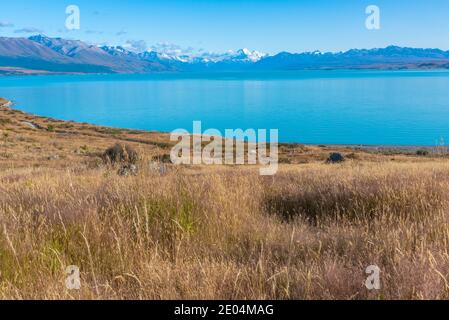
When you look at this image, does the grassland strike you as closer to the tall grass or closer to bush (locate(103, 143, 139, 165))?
the tall grass

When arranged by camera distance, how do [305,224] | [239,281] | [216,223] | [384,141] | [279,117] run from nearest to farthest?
1. [239,281]
2. [216,223]
3. [305,224]
4. [384,141]
5. [279,117]

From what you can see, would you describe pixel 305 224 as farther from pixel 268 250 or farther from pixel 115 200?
pixel 115 200

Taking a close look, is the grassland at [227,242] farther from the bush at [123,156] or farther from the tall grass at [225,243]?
the bush at [123,156]

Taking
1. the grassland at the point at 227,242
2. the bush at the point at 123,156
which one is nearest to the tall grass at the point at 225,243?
the grassland at the point at 227,242

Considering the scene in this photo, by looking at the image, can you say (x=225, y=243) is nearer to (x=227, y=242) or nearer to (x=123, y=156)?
(x=227, y=242)

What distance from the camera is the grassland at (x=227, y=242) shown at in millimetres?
3156

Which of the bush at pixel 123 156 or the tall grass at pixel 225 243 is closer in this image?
the tall grass at pixel 225 243

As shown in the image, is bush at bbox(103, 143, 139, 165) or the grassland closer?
the grassland

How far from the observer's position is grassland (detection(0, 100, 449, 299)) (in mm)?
3156

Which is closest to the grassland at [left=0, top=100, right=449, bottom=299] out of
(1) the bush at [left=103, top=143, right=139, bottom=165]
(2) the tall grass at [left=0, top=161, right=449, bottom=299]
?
(2) the tall grass at [left=0, top=161, right=449, bottom=299]

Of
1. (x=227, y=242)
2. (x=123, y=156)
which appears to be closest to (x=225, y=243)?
(x=227, y=242)

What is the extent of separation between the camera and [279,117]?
116 meters
